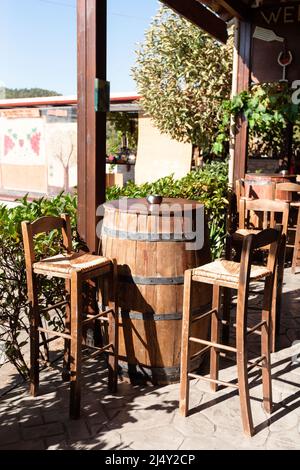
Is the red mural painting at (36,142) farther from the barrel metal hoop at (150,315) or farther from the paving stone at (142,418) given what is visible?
the paving stone at (142,418)

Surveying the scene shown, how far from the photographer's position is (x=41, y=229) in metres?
3.15

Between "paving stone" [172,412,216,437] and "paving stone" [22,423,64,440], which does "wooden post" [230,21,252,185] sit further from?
"paving stone" [22,423,64,440]

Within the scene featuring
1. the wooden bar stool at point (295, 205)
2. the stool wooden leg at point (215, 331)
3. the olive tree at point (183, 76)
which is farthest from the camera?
the olive tree at point (183, 76)

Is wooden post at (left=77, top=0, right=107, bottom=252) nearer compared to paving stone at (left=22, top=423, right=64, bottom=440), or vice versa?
paving stone at (left=22, top=423, right=64, bottom=440)

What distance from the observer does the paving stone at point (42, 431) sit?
2.76m

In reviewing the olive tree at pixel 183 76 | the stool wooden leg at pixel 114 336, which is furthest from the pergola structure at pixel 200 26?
the olive tree at pixel 183 76

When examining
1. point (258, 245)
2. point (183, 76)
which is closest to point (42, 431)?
point (258, 245)

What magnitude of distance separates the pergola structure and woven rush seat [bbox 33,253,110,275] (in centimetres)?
52

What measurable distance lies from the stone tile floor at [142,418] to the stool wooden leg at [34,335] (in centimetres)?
10

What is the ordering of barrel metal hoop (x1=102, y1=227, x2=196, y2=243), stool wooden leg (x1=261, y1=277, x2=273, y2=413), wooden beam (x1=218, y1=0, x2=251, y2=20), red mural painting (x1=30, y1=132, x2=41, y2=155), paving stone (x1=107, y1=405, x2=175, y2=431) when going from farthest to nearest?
red mural painting (x1=30, y1=132, x2=41, y2=155) < wooden beam (x1=218, y1=0, x2=251, y2=20) < barrel metal hoop (x1=102, y1=227, x2=196, y2=243) < stool wooden leg (x1=261, y1=277, x2=273, y2=413) < paving stone (x1=107, y1=405, x2=175, y2=431)

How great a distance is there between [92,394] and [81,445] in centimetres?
58

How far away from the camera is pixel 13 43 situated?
2458 cm

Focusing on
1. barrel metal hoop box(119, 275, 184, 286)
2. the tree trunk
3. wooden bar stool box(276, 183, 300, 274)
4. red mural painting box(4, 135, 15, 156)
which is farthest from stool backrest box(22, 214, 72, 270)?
red mural painting box(4, 135, 15, 156)

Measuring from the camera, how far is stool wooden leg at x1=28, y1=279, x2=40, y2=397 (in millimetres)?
3086
